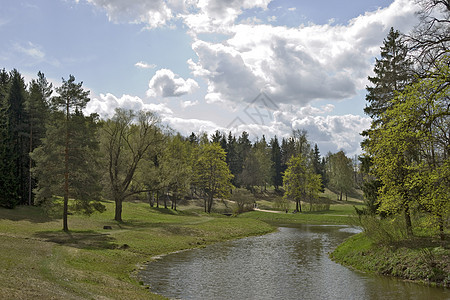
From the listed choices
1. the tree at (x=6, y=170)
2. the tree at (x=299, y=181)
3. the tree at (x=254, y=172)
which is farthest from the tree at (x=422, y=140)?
the tree at (x=254, y=172)

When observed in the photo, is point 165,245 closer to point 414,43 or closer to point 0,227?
point 0,227

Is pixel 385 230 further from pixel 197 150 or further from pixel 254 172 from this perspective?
pixel 254 172

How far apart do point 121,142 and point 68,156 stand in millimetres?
13232

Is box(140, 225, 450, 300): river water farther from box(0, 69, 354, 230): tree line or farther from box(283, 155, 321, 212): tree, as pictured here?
box(283, 155, 321, 212): tree

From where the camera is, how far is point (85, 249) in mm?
28406

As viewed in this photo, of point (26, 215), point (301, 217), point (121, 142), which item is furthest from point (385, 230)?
point (26, 215)

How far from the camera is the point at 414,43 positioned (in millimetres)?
16766

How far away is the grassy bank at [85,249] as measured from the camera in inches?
614

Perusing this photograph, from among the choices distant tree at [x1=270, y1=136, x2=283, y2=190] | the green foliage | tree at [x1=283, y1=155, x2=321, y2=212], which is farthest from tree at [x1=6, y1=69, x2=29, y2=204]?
distant tree at [x1=270, y1=136, x2=283, y2=190]

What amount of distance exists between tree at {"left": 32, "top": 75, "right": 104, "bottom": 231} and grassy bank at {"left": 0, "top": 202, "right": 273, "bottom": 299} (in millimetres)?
4199

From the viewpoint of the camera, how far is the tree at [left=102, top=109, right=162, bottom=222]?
47438mm

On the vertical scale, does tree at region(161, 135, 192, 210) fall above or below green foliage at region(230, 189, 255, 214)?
above

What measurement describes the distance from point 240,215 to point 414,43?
59.1 m

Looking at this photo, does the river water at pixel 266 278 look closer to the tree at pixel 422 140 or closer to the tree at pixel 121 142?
the tree at pixel 422 140
